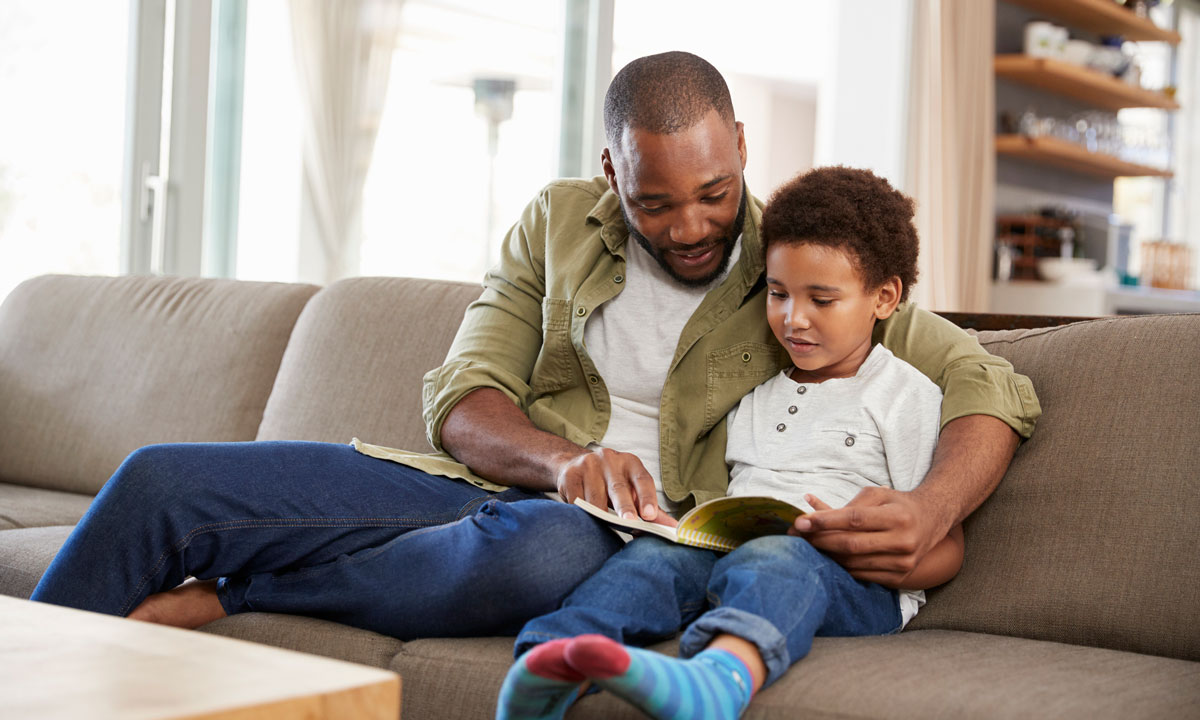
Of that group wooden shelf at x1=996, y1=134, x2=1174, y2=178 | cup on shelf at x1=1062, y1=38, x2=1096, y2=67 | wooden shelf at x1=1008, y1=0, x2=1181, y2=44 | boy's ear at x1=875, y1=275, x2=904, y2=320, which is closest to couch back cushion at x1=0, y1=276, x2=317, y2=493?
boy's ear at x1=875, y1=275, x2=904, y2=320

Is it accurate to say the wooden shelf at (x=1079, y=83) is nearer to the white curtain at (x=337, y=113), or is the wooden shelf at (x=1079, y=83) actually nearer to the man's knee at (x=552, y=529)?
the white curtain at (x=337, y=113)

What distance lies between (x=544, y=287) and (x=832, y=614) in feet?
2.37

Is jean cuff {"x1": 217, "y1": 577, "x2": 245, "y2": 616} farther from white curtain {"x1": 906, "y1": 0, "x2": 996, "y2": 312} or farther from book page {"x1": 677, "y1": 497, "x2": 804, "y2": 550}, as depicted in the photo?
white curtain {"x1": 906, "y1": 0, "x2": 996, "y2": 312}

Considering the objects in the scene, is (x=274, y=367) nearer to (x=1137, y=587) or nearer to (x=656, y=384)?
(x=656, y=384)

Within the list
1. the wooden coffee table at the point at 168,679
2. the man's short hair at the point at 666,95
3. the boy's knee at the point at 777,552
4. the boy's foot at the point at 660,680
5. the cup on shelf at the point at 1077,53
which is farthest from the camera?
the cup on shelf at the point at 1077,53

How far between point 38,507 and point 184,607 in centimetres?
93

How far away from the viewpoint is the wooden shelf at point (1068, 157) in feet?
16.7

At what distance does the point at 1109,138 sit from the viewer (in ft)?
18.3

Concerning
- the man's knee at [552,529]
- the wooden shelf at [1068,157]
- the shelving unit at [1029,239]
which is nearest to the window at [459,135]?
the wooden shelf at [1068,157]

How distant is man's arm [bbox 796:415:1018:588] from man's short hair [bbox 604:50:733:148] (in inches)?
21.4

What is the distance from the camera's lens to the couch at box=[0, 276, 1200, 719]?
1207 millimetres

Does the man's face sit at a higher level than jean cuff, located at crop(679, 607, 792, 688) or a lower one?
higher

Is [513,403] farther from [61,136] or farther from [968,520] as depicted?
[61,136]

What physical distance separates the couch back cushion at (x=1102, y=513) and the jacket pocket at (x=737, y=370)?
0.34m
